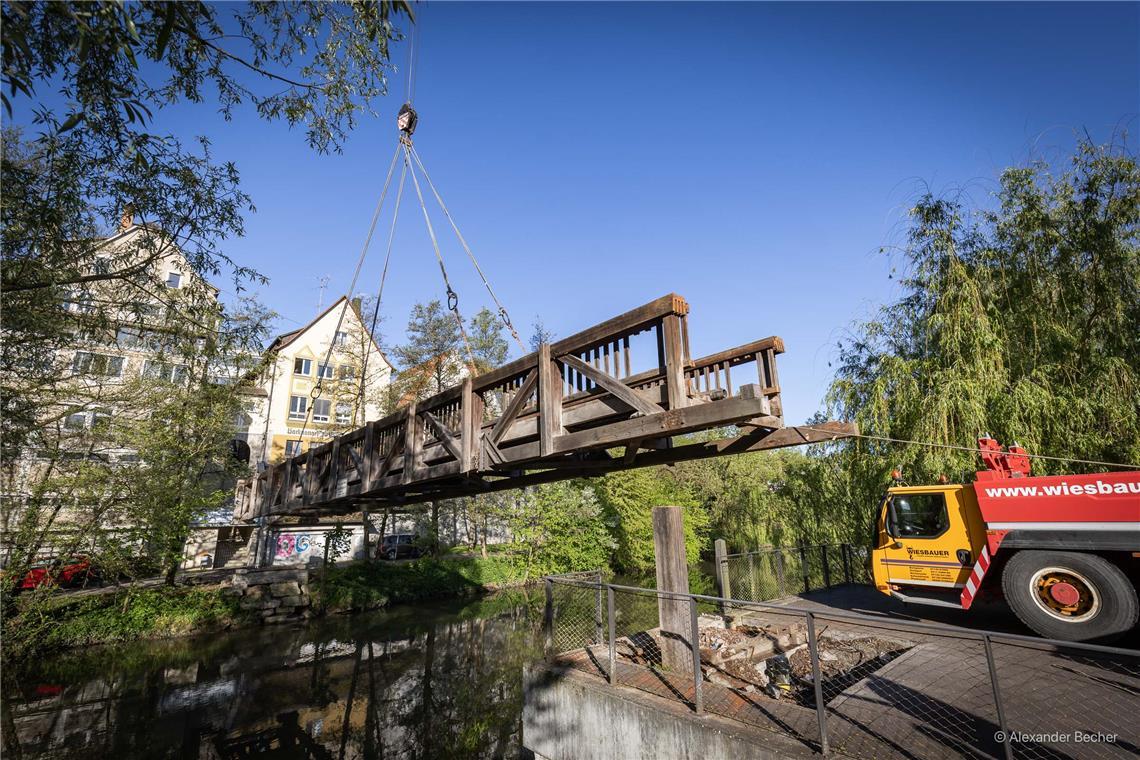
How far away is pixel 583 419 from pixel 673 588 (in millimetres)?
3497

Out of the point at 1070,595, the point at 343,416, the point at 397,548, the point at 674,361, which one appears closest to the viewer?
the point at 674,361

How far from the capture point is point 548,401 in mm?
5492

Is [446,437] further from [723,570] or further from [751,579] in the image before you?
[751,579]

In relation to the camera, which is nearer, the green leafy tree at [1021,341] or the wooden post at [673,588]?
the wooden post at [673,588]

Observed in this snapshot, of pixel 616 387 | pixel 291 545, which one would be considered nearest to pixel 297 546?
pixel 291 545

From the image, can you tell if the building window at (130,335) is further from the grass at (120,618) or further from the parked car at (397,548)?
the parked car at (397,548)

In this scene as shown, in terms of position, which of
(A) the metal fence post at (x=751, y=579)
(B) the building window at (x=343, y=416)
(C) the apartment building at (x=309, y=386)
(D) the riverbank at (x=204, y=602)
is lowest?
(D) the riverbank at (x=204, y=602)

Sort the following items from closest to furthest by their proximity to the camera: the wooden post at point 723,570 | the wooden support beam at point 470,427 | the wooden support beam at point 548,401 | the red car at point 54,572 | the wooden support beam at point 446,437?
the wooden support beam at point 548,401 → the wooden support beam at point 470,427 → the wooden support beam at point 446,437 → the wooden post at point 723,570 → the red car at point 54,572

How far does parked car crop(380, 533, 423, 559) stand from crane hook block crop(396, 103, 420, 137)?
2024 centimetres

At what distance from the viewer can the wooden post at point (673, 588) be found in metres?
6.95

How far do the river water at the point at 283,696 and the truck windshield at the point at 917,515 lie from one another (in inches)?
258

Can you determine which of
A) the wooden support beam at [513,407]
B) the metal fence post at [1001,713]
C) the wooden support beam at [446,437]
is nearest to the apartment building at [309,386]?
the wooden support beam at [446,437]

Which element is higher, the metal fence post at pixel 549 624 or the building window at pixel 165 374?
the building window at pixel 165 374

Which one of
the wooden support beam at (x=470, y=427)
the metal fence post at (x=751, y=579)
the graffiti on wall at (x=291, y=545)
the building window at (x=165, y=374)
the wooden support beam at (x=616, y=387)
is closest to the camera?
the wooden support beam at (x=616, y=387)
